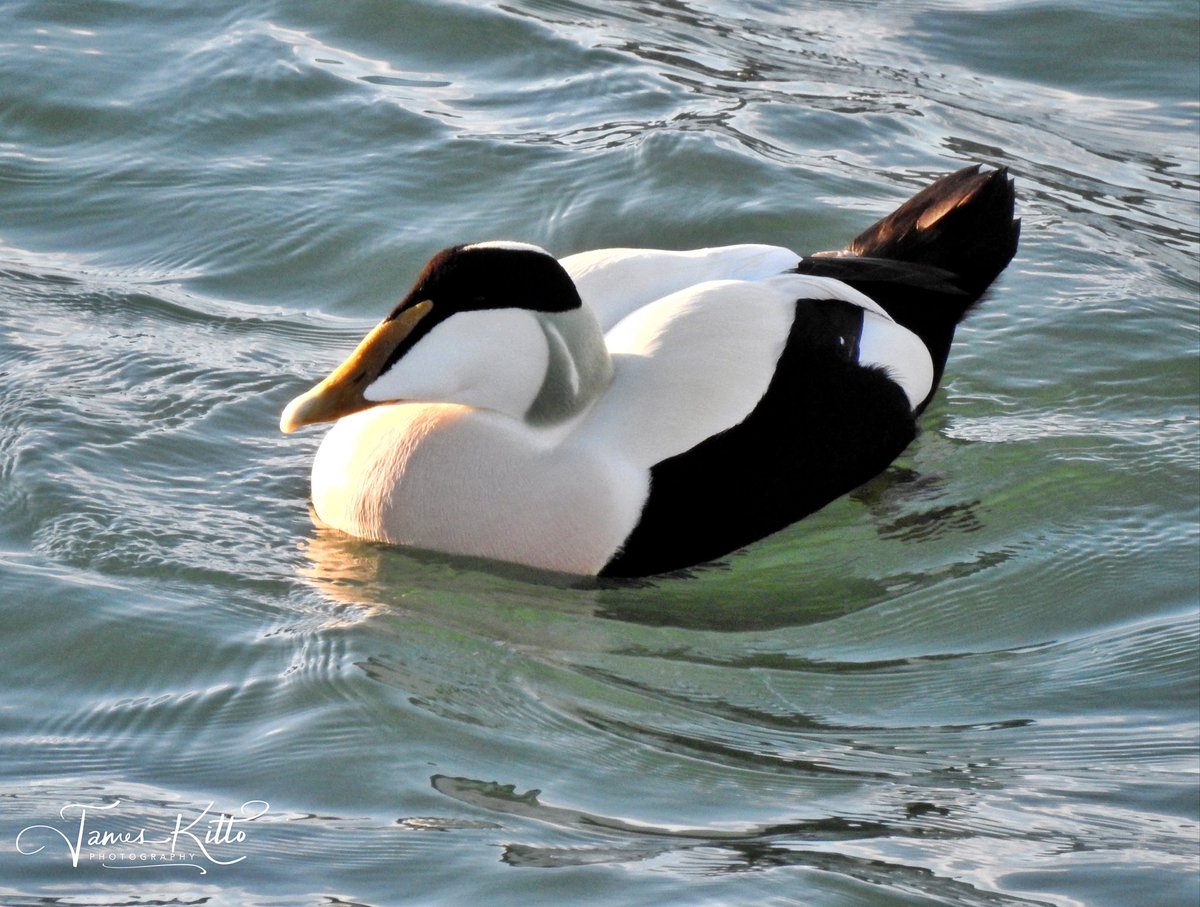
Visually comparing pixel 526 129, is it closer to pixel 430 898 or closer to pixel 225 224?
pixel 225 224

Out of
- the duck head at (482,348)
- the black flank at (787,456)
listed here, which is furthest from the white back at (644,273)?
the duck head at (482,348)

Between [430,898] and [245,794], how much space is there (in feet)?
1.59

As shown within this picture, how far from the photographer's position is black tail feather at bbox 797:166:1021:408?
4.78 m

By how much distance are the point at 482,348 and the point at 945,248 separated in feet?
4.94

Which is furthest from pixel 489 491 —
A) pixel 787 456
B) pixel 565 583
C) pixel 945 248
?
pixel 945 248

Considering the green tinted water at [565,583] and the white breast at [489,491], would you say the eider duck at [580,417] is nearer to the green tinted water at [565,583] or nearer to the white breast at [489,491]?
the white breast at [489,491]

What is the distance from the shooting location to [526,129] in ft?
21.4

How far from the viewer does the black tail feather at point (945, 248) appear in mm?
4781

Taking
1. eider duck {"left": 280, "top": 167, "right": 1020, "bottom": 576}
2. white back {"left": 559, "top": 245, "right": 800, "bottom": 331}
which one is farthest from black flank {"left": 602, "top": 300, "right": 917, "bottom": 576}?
white back {"left": 559, "top": 245, "right": 800, "bottom": 331}

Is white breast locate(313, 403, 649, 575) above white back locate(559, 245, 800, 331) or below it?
below

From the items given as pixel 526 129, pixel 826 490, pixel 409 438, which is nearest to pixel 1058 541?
pixel 826 490

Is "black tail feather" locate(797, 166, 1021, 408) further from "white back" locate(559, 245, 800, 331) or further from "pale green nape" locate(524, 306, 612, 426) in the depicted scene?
"pale green nape" locate(524, 306, 612, 426)

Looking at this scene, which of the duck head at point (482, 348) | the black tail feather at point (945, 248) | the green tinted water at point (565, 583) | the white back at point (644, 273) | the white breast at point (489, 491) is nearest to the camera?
the green tinted water at point (565, 583)

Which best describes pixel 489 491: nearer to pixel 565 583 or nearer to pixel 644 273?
pixel 565 583
